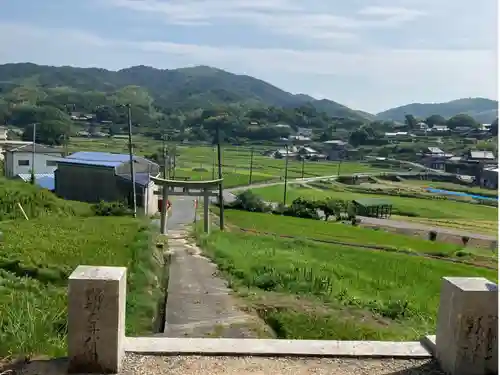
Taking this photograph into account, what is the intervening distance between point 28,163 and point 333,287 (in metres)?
29.9

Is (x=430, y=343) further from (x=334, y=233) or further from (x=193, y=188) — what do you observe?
(x=334, y=233)

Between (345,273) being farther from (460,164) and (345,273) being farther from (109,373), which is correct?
(460,164)

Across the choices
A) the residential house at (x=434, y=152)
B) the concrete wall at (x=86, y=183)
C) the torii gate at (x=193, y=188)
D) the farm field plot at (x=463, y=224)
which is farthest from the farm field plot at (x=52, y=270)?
the residential house at (x=434, y=152)

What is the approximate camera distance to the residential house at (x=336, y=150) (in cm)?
8900

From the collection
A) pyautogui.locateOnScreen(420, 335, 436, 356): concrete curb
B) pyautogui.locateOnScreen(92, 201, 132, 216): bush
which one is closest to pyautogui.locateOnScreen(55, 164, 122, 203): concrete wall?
pyautogui.locateOnScreen(92, 201, 132, 216): bush

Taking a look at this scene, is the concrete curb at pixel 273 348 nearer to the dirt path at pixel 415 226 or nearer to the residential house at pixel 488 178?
the dirt path at pixel 415 226

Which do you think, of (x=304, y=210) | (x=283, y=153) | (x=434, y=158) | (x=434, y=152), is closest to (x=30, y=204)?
(x=304, y=210)

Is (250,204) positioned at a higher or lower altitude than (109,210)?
lower

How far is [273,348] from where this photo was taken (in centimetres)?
580

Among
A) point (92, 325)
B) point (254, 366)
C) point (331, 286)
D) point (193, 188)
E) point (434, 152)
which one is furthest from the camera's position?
point (434, 152)

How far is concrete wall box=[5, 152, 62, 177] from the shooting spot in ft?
117

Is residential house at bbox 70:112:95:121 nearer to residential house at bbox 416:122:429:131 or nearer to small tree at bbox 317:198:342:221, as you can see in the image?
residential house at bbox 416:122:429:131

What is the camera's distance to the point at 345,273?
1425 centimetres

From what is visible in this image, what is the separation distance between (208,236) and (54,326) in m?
13.2
